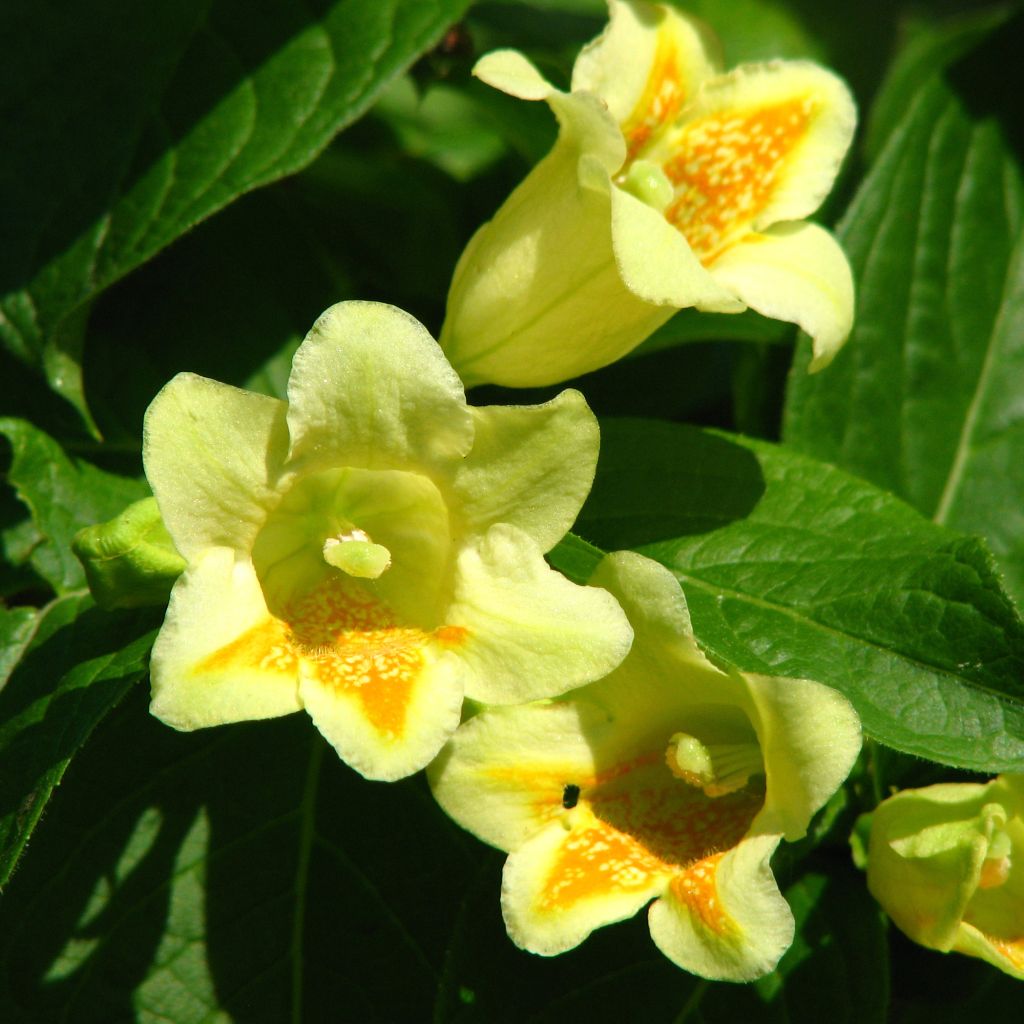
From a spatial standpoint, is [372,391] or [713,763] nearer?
[372,391]

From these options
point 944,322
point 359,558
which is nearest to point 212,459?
point 359,558

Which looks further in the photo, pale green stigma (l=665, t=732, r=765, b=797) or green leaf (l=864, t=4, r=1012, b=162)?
green leaf (l=864, t=4, r=1012, b=162)

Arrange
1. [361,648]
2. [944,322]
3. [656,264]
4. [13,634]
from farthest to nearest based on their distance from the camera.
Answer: [944,322]
[13,634]
[361,648]
[656,264]

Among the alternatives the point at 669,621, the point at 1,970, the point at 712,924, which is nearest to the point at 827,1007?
the point at 712,924

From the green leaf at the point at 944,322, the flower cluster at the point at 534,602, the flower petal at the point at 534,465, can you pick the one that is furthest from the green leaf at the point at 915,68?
the flower petal at the point at 534,465

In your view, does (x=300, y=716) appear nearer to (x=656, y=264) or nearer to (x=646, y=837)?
(x=646, y=837)

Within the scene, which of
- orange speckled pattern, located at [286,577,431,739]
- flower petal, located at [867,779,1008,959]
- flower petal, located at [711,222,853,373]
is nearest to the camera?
orange speckled pattern, located at [286,577,431,739]

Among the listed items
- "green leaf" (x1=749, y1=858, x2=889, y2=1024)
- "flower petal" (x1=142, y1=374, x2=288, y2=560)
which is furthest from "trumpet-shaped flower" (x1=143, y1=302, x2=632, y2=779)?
"green leaf" (x1=749, y1=858, x2=889, y2=1024)

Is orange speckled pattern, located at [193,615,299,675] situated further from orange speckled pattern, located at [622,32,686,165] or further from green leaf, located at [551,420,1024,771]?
orange speckled pattern, located at [622,32,686,165]
